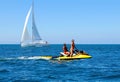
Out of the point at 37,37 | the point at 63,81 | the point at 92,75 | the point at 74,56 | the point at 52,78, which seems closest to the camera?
the point at 63,81

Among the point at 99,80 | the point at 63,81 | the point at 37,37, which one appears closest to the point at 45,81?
the point at 63,81

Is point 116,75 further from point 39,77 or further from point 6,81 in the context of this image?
point 6,81

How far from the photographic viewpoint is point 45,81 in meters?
27.4

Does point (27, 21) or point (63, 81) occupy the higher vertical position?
point (27, 21)

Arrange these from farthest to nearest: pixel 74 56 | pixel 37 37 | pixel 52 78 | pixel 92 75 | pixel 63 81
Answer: pixel 37 37
pixel 74 56
pixel 92 75
pixel 52 78
pixel 63 81

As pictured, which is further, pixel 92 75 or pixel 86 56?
pixel 86 56

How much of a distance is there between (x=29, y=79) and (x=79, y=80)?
393 cm

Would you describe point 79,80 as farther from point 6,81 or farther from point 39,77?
point 6,81

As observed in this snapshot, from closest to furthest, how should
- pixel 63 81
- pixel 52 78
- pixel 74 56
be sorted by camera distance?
1. pixel 63 81
2. pixel 52 78
3. pixel 74 56

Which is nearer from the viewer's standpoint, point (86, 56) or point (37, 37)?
point (86, 56)

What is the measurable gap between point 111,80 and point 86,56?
20918 mm

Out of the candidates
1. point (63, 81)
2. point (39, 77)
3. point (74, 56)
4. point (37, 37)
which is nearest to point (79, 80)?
point (63, 81)

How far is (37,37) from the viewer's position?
3851 inches

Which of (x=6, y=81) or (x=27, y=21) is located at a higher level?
(x=27, y=21)
